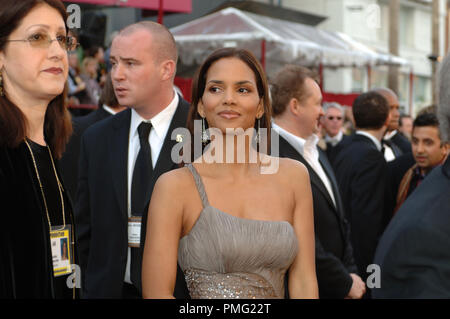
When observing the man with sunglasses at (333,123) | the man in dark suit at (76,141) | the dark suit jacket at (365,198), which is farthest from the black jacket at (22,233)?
the man with sunglasses at (333,123)

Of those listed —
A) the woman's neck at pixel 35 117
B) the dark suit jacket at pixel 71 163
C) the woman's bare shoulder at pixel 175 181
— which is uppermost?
the woman's neck at pixel 35 117

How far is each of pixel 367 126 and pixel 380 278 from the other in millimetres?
3983

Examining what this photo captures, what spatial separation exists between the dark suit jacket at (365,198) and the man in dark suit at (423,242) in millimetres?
3425

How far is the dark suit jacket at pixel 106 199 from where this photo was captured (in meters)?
3.40

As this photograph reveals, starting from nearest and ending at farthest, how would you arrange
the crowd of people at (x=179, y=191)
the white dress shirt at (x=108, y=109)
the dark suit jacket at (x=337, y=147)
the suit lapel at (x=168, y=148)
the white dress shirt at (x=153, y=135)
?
the crowd of people at (x=179, y=191) → the suit lapel at (x=168, y=148) → the white dress shirt at (x=153, y=135) → the white dress shirt at (x=108, y=109) → the dark suit jacket at (x=337, y=147)

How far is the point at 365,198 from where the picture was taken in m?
5.62

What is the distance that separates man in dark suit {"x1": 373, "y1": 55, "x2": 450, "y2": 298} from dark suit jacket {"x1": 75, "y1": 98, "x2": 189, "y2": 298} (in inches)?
56.3

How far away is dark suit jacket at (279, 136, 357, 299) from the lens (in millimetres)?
3908

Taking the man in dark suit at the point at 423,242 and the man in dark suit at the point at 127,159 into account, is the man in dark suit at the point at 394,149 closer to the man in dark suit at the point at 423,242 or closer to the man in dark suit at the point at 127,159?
the man in dark suit at the point at 127,159

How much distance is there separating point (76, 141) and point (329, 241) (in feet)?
6.23

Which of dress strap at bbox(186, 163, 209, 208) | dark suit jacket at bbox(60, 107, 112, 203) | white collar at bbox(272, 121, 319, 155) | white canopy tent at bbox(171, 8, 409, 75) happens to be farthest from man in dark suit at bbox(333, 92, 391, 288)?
white canopy tent at bbox(171, 8, 409, 75)

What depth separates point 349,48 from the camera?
49.4 feet

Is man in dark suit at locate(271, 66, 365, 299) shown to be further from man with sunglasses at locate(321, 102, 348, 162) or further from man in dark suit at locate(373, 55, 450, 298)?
man with sunglasses at locate(321, 102, 348, 162)
